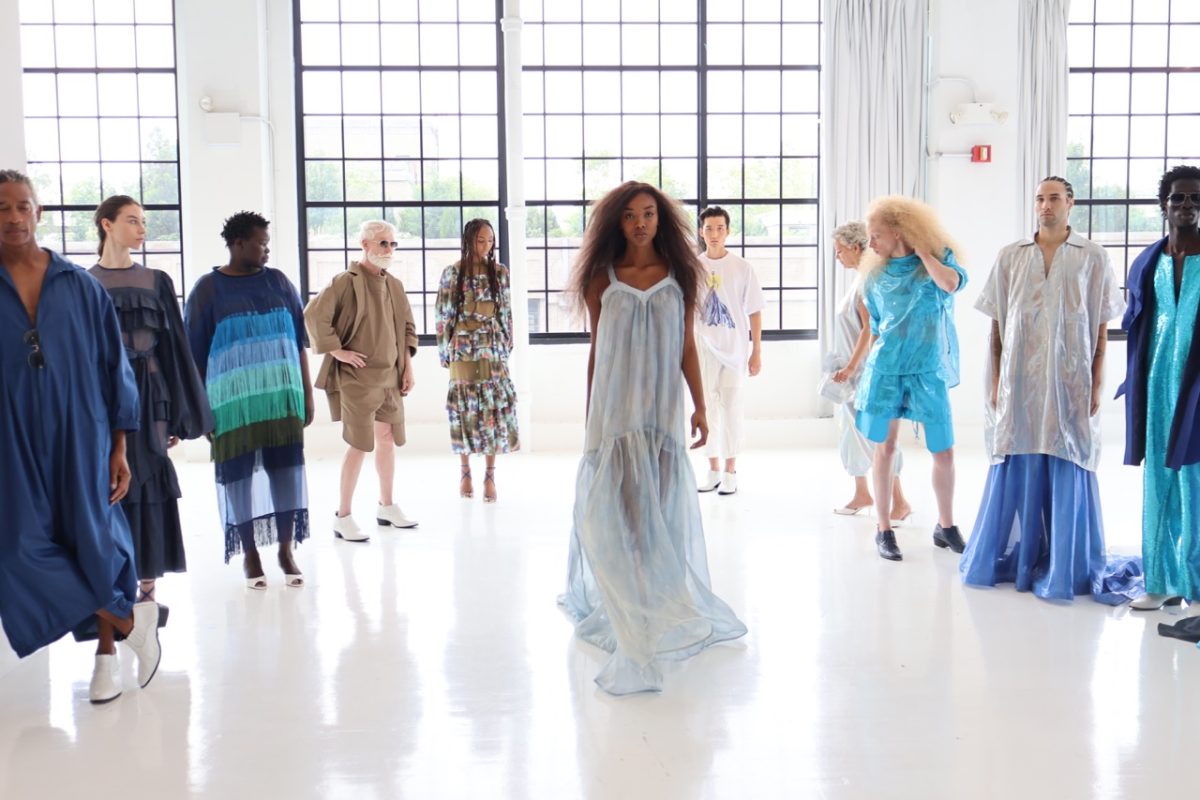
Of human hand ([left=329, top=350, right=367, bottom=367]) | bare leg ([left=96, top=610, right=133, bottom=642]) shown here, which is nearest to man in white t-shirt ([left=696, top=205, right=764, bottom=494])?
human hand ([left=329, top=350, right=367, bottom=367])

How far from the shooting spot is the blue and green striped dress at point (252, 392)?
14.5ft

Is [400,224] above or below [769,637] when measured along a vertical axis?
above

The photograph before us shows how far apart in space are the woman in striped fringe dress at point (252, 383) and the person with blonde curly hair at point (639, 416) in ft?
4.59

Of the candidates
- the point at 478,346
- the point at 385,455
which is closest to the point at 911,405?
the point at 478,346

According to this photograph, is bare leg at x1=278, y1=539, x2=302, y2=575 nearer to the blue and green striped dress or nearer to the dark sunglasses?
the blue and green striped dress

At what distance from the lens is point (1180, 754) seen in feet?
9.61

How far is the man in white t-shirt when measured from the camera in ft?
22.1

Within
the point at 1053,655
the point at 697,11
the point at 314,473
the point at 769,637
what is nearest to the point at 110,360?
the point at 769,637

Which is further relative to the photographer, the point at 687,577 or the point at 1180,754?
the point at 687,577

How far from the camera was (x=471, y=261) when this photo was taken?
247 inches

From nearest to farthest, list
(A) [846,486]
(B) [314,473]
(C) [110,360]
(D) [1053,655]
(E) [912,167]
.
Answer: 1. (C) [110,360]
2. (D) [1053,655]
3. (A) [846,486]
4. (B) [314,473]
5. (E) [912,167]

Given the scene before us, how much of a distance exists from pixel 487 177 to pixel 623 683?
6457mm

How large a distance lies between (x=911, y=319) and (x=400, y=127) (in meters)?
5.45

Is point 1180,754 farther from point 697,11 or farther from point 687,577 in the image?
point 697,11
